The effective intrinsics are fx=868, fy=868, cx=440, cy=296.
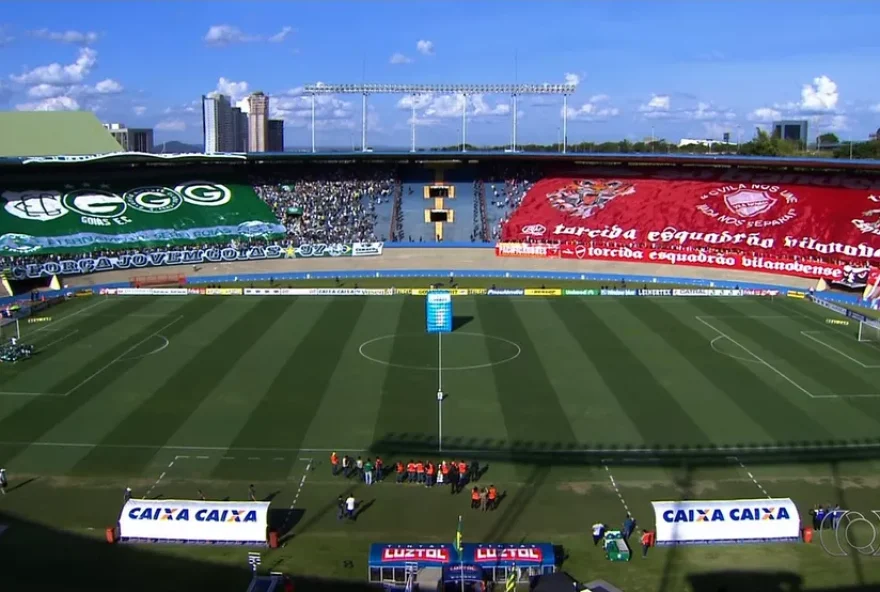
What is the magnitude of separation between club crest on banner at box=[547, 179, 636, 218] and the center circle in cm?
3587

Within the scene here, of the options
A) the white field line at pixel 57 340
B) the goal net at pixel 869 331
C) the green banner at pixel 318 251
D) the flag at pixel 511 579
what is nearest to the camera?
the flag at pixel 511 579

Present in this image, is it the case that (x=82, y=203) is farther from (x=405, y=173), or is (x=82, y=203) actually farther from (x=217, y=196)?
(x=405, y=173)

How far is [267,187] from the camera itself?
8488 centimetres

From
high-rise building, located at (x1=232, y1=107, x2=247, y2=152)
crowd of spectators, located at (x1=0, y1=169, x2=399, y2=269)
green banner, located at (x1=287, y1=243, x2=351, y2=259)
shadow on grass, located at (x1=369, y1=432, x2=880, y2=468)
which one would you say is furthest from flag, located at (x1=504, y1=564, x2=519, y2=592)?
high-rise building, located at (x1=232, y1=107, x2=247, y2=152)

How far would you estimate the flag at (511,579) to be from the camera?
20453 mm

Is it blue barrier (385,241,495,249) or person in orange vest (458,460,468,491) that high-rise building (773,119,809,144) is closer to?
blue barrier (385,241,495,249)

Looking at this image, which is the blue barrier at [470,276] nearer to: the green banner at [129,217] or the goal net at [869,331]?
the green banner at [129,217]

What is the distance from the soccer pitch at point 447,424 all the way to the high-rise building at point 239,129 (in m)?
118

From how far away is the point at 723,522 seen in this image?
78.9 feet

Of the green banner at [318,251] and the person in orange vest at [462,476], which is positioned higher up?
the green banner at [318,251]

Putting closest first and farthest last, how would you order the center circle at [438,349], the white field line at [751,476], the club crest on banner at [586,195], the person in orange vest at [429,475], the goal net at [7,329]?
1. the white field line at [751,476]
2. the person in orange vest at [429,475]
3. the center circle at [438,349]
4. the goal net at [7,329]
5. the club crest on banner at [586,195]

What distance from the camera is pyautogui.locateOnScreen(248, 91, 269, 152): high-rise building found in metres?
155

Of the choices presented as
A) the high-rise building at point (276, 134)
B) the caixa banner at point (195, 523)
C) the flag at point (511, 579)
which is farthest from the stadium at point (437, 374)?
the high-rise building at point (276, 134)

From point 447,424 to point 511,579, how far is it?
1286 centimetres
